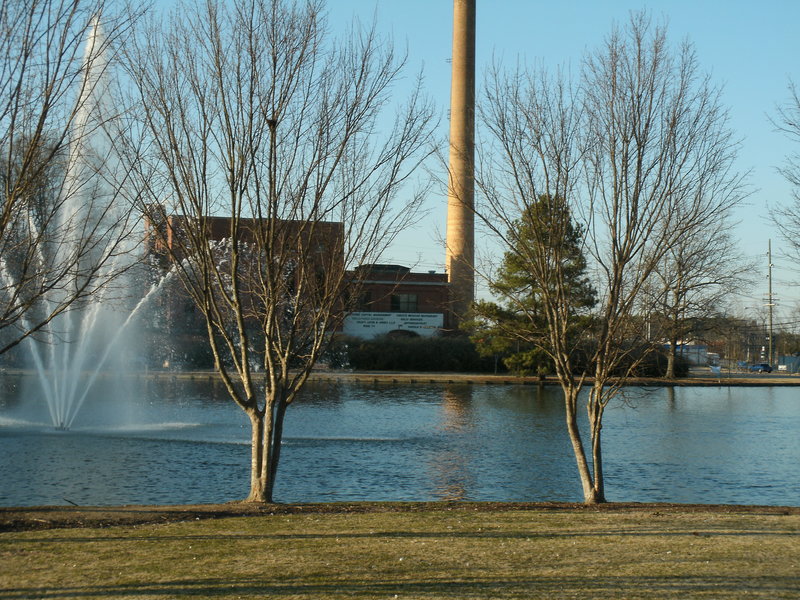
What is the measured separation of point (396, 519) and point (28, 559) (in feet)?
12.4

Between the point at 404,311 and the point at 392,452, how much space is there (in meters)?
43.4

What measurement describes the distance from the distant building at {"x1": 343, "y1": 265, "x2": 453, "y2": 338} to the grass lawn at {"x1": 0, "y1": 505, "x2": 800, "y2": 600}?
44148mm

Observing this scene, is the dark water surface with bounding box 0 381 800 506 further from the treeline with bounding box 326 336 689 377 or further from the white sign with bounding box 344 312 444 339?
the white sign with bounding box 344 312 444 339

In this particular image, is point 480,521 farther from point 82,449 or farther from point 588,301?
point 82,449

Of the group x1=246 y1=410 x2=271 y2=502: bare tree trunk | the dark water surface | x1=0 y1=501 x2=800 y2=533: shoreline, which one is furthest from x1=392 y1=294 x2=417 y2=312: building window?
x1=246 y1=410 x2=271 y2=502: bare tree trunk

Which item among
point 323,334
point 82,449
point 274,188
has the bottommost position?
point 82,449

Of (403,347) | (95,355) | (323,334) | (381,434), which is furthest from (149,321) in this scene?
(323,334)

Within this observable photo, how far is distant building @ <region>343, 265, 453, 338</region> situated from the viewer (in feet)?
188

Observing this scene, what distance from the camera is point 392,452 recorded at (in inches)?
735

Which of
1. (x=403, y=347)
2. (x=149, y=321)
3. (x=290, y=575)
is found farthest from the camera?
(x=403, y=347)

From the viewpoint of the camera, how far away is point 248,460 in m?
16.9

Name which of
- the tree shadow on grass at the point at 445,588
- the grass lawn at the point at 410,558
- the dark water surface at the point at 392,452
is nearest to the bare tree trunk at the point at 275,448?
the grass lawn at the point at 410,558

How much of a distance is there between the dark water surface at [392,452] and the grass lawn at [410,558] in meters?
4.54

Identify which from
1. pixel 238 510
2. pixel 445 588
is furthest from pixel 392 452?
pixel 445 588
